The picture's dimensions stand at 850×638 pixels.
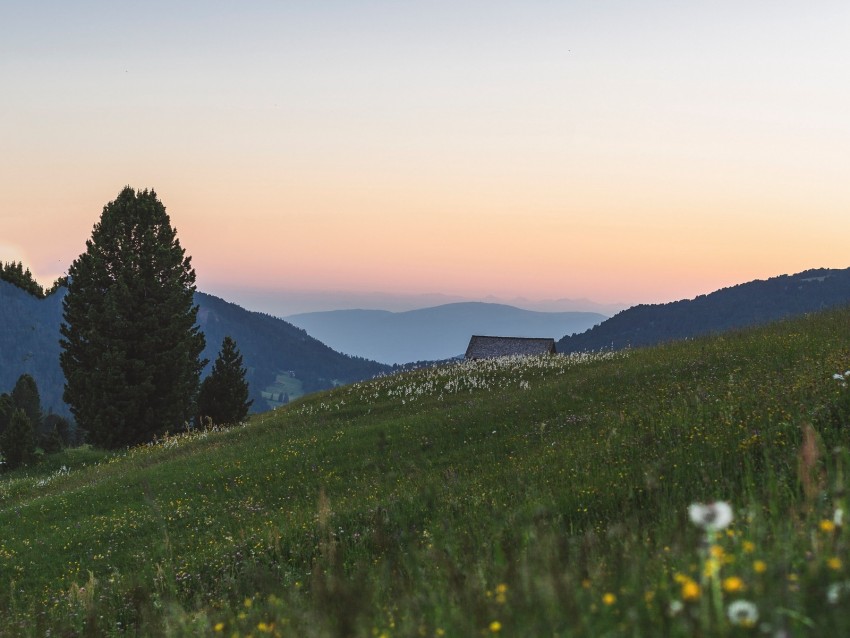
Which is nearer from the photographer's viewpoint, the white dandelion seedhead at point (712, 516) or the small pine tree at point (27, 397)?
the white dandelion seedhead at point (712, 516)

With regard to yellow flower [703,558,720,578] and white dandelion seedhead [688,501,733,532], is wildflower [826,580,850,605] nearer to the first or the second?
yellow flower [703,558,720,578]

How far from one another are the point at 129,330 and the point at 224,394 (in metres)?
13.5

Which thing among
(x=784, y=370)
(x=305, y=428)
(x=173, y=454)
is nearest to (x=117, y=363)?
(x=173, y=454)

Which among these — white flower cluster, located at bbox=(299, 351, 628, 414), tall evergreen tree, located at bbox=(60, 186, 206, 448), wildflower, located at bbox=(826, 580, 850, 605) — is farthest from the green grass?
tall evergreen tree, located at bbox=(60, 186, 206, 448)

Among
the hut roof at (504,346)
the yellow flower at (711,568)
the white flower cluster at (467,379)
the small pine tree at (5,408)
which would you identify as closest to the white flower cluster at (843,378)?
the yellow flower at (711,568)

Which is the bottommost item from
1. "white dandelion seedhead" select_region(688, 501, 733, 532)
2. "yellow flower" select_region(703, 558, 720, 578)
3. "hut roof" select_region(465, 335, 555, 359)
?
"yellow flower" select_region(703, 558, 720, 578)

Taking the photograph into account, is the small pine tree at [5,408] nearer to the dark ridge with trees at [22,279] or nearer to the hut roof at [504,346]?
the dark ridge with trees at [22,279]

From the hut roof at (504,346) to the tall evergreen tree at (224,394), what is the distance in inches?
967

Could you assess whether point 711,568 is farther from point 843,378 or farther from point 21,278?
point 21,278

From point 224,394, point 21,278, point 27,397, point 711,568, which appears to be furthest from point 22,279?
point 711,568

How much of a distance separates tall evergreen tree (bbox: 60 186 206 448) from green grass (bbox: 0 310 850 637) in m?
11.2

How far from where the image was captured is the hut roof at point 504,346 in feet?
218

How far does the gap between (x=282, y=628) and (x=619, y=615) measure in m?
2.62

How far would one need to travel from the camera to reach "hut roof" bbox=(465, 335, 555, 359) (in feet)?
218
